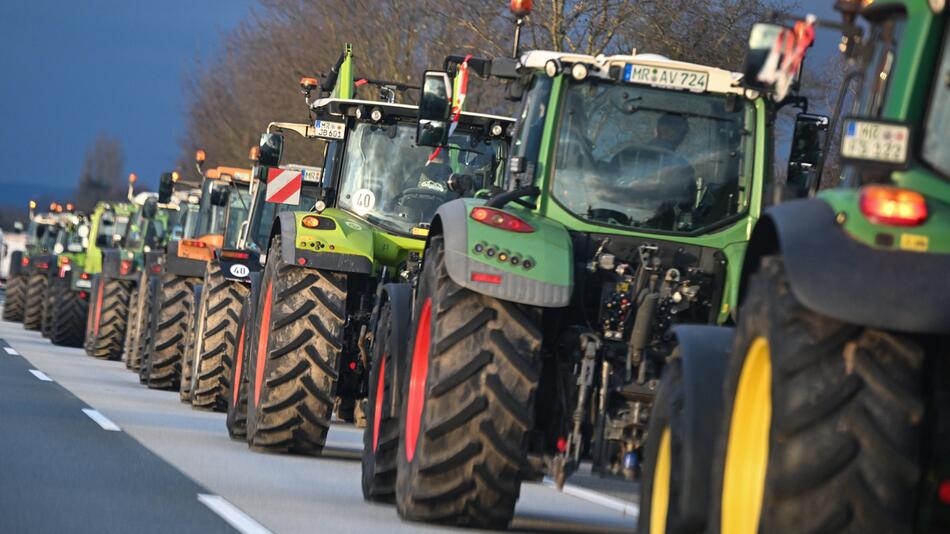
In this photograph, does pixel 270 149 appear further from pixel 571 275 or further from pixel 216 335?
pixel 571 275

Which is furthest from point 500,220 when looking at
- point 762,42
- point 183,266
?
point 183,266

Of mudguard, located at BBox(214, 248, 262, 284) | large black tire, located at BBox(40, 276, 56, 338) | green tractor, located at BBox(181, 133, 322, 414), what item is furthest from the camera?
large black tire, located at BBox(40, 276, 56, 338)

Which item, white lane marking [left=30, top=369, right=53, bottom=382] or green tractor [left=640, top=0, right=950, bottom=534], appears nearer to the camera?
green tractor [left=640, top=0, right=950, bottom=534]

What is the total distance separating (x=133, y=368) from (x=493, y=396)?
711 inches

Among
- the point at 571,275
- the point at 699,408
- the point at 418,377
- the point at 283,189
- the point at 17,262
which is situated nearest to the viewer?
the point at 699,408

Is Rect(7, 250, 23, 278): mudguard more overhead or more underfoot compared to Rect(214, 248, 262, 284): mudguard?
more underfoot

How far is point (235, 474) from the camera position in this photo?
483 inches

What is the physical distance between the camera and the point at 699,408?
695cm

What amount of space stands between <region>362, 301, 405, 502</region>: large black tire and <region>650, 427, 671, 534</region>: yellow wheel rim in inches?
139

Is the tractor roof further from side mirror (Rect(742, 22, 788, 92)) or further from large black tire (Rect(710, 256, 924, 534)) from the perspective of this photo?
large black tire (Rect(710, 256, 924, 534))

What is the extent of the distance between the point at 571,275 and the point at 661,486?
221 centimetres

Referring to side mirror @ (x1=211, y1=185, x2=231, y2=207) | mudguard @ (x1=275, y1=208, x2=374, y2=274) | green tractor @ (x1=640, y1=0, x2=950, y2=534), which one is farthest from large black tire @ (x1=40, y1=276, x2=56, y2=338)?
green tractor @ (x1=640, y1=0, x2=950, y2=534)

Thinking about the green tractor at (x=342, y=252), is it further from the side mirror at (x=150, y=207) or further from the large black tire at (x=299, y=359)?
the side mirror at (x=150, y=207)

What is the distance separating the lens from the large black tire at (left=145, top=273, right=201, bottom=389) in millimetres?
22172
